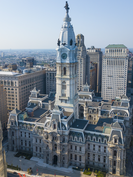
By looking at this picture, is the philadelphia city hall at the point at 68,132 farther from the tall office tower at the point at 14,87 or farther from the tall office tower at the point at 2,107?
the tall office tower at the point at 14,87

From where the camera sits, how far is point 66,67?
11300 centimetres

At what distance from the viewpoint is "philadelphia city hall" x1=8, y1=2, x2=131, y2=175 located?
9731cm

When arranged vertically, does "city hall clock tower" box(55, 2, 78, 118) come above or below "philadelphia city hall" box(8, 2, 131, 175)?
above

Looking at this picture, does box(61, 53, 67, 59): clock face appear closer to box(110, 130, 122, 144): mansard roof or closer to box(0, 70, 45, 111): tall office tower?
box(110, 130, 122, 144): mansard roof

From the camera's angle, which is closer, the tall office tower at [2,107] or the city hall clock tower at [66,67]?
the city hall clock tower at [66,67]

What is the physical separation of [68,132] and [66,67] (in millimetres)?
36915

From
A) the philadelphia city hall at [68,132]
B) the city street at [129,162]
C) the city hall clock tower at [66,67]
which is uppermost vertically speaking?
the city hall clock tower at [66,67]

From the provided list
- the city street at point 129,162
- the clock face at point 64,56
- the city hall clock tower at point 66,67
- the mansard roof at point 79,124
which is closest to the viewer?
the city street at point 129,162

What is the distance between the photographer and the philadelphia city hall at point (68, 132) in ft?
319

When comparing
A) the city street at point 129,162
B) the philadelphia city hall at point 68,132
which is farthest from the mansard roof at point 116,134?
the city street at point 129,162

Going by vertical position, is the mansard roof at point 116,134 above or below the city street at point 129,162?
above

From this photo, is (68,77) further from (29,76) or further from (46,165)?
(29,76)

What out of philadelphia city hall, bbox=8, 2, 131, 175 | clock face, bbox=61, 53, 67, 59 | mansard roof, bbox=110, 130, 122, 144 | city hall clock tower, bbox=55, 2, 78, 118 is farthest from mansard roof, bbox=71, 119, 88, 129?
clock face, bbox=61, 53, 67, 59

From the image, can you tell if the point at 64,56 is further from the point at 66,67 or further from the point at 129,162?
the point at 129,162
